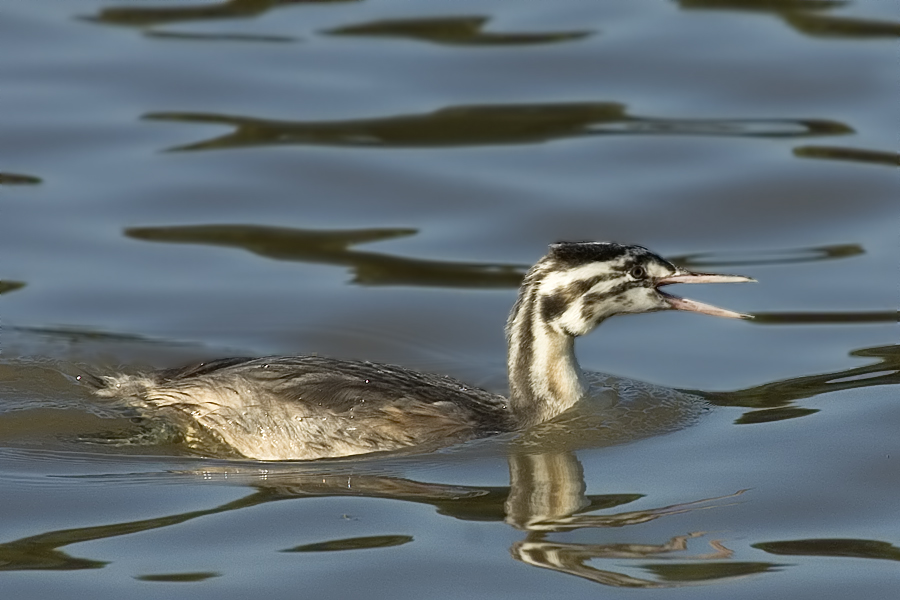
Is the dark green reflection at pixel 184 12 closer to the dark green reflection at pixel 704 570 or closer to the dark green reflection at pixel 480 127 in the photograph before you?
the dark green reflection at pixel 480 127

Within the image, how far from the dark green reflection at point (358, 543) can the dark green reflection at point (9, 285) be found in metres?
6.06

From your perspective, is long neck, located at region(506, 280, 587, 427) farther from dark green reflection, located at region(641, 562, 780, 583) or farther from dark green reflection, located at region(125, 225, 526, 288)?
dark green reflection, located at region(125, 225, 526, 288)

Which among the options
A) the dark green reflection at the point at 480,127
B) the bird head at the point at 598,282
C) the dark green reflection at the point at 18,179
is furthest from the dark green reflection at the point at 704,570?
the dark green reflection at the point at 18,179

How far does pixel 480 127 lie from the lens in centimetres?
1797

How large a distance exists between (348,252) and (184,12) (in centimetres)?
712

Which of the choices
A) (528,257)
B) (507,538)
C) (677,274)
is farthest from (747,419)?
(528,257)

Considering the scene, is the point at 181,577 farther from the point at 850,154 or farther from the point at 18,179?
the point at 850,154

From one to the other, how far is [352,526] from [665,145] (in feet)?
29.8

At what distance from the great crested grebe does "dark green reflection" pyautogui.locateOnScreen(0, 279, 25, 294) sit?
9.57 feet

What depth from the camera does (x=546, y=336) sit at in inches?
449

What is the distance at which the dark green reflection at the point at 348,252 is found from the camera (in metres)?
14.5

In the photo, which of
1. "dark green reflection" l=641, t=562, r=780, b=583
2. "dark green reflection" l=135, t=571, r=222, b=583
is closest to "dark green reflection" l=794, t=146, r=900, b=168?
"dark green reflection" l=641, t=562, r=780, b=583

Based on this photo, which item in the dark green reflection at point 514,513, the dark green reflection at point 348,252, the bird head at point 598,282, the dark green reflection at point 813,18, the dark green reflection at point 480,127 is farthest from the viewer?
the dark green reflection at point 813,18

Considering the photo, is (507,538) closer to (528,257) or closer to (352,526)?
(352,526)
